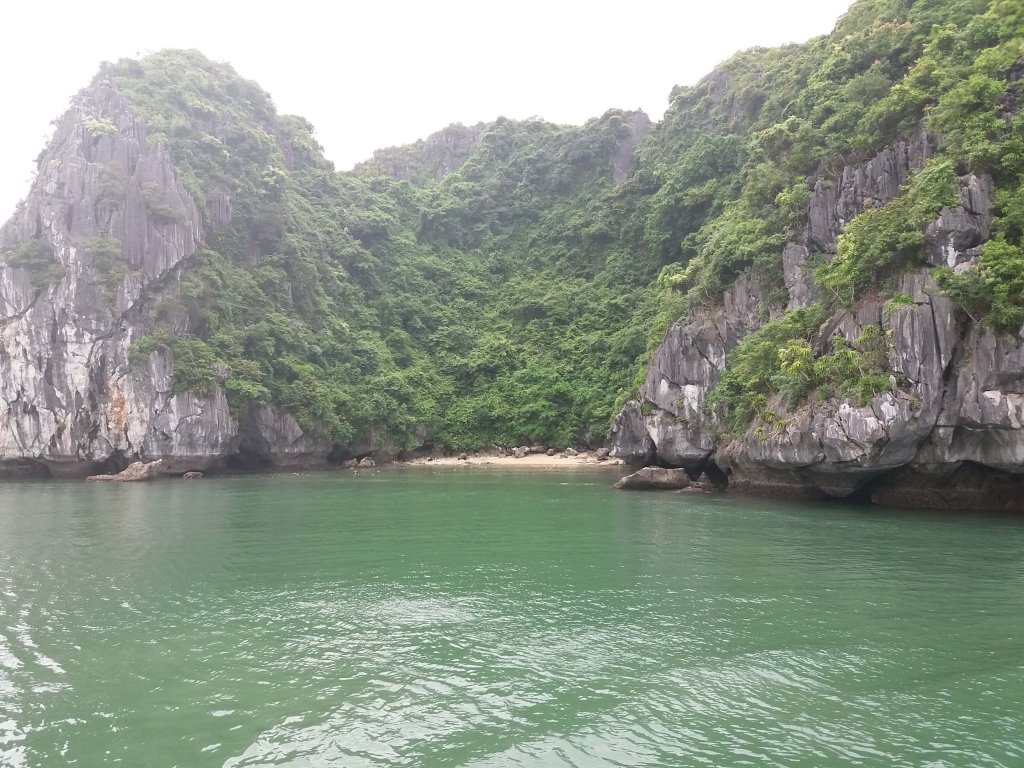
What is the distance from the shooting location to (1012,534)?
16.0 metres

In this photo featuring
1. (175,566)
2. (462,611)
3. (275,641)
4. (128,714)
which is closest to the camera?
(128,714)

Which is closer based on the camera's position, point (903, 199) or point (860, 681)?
point (860, 681)

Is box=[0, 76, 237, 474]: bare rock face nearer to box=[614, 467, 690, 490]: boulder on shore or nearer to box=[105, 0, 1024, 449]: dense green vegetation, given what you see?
box=[105, 0, 1024, 449]: dense green vegetation

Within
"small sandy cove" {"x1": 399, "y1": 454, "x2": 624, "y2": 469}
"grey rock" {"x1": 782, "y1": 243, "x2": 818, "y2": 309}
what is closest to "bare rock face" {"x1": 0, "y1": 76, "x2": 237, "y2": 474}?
"small sandy cove" {"x1": 399, "y1": 454, "x2": 624, "y2": 469}

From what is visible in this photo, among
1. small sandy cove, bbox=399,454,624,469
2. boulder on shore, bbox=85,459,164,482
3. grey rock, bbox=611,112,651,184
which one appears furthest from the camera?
grey rock, bbox=611,112,651,184

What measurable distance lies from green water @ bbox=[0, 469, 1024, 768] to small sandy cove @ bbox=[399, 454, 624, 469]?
73.2 ft

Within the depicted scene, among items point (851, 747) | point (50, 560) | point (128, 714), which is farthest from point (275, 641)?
point (50, 560)

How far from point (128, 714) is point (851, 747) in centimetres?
739

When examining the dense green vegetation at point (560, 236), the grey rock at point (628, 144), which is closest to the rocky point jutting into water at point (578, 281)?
the dense green vegetation at point (560, 236)

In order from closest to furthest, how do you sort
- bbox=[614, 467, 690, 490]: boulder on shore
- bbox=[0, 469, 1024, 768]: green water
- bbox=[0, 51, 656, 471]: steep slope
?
1. bbox=[0, 469, 1024, 768]: green water
2. bbox=[614, 467, 690, 490]: boulder on shore
3. bbox=[0, 51, 656, 471]: steep slope

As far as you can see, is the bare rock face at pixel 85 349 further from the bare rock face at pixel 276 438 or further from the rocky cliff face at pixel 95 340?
the bare rock face at pixel 276 438

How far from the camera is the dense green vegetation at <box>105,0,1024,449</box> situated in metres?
21.0

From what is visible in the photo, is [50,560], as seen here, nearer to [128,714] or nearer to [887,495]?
[128,714]

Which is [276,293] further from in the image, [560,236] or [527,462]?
[560,236]
